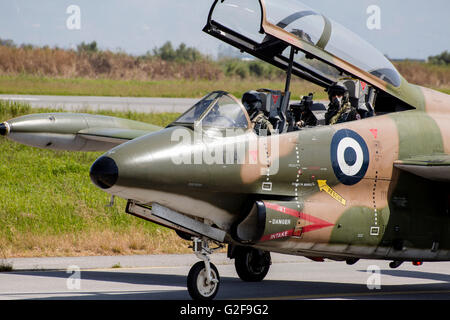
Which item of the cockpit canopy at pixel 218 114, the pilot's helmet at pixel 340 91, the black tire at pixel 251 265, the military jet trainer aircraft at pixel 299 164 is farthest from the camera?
the black tire at pixel 251 265

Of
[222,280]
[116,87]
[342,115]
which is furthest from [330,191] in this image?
[116,87]

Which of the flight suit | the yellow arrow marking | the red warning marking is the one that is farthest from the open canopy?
the red warning marking

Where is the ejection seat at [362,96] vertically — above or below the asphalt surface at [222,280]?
above

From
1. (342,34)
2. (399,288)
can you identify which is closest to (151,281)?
(399,288)

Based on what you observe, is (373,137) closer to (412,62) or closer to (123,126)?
(123,126)

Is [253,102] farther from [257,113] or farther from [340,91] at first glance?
[340,91]

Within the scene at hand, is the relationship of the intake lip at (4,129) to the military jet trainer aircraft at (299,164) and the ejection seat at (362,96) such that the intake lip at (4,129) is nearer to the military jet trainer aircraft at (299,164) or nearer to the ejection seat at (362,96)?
the military jet trainer aircraft at (299,164)

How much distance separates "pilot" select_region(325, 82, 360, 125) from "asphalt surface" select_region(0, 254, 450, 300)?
9.01ft

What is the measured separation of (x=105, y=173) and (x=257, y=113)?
292 cm

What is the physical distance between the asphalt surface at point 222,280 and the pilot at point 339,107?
2745 millimetres

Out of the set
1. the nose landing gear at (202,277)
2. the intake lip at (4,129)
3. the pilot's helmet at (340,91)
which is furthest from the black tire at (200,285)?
the intake lip at (4,129)

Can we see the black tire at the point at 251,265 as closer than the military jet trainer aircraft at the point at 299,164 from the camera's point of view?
No

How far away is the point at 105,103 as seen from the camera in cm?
3328

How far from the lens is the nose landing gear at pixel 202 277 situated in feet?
33.5
